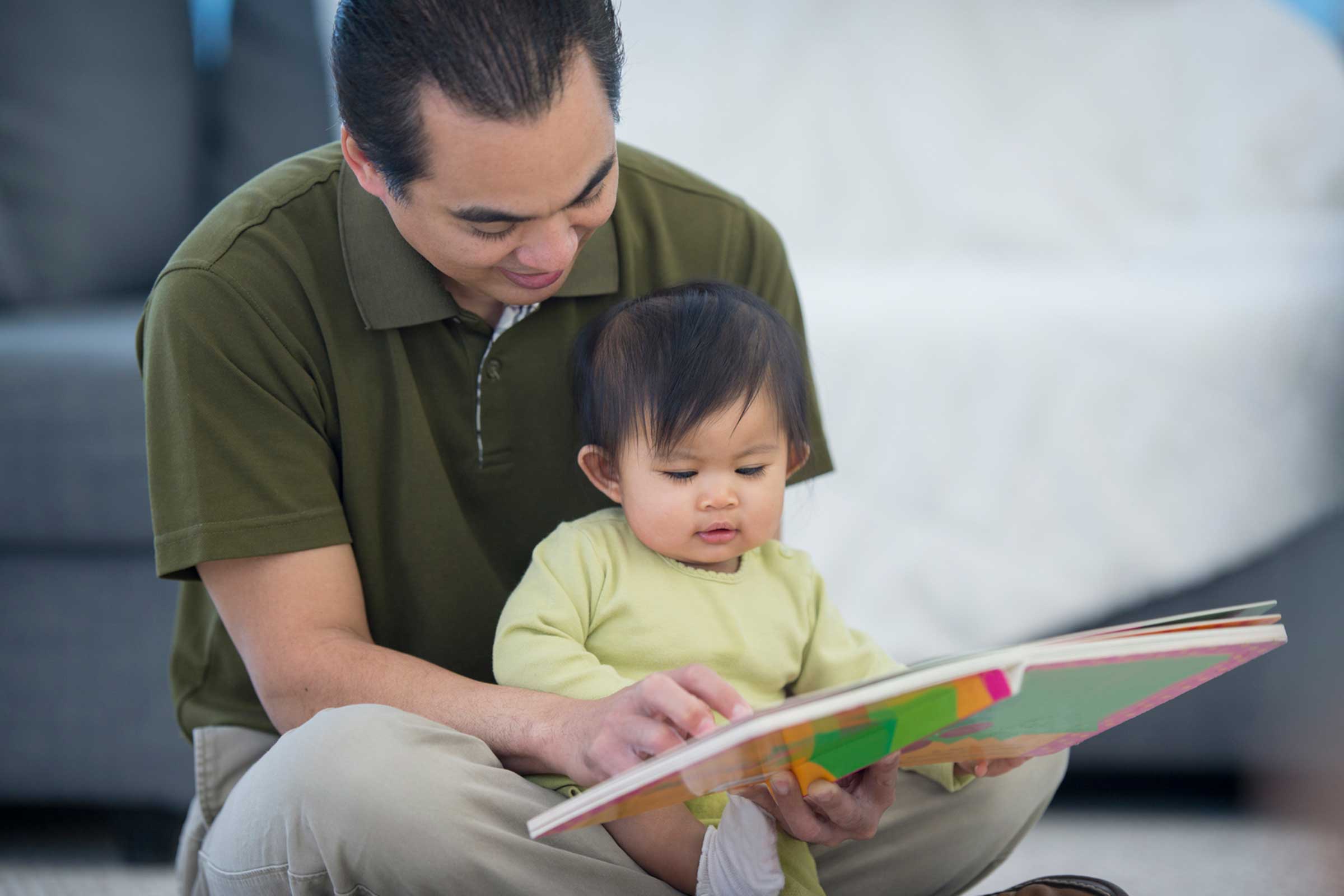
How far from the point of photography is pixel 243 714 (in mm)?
1163

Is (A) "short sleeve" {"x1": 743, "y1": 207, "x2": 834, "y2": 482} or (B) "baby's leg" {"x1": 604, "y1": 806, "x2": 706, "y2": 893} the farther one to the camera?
(A) "short sleeve" {"x1": 743, "y1": 207, "x2": 834, "y2": 482}

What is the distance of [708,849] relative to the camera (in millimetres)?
923

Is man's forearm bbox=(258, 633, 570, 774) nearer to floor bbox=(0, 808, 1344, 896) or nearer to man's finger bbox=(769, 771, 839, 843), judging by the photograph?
man's finger bbox=(769, 771, 839, 843)

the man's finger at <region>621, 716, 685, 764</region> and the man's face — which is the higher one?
the man's face

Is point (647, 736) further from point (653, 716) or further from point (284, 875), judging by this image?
point (284, 875)

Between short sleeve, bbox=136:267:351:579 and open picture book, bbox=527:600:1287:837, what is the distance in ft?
1.24

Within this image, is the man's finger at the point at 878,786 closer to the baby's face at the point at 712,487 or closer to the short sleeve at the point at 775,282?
the baby's face at the point at 712,487

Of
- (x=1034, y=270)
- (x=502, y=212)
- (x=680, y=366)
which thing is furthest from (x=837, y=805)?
(x=1034, y=270)

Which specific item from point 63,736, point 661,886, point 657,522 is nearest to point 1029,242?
point 657,522

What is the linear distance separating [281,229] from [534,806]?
0.51 meters

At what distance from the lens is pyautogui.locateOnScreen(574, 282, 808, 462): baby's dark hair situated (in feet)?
3.40

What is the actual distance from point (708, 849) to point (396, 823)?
0.22m

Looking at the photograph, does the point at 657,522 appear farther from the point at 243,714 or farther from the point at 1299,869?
the point at 1299,869

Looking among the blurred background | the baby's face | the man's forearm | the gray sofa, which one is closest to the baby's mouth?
the baby's face
